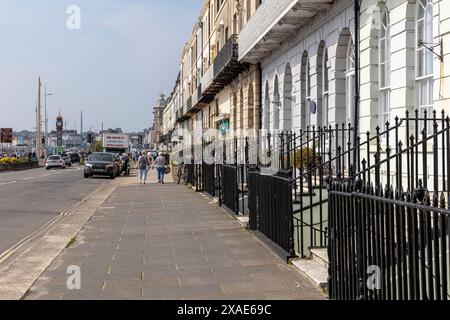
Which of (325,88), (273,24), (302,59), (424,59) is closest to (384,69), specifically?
(424,59)

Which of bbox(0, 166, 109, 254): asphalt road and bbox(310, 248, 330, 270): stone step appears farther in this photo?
bbox(0, 166, 109, 254): asphalt road

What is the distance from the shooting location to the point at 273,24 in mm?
19344

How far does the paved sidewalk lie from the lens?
648 cm

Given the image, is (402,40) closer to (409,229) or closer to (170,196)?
(409,229)

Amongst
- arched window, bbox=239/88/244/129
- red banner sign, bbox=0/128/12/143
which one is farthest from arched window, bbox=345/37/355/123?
red banner sign, bbox=0/128/12/143

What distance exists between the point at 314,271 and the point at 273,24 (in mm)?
13564

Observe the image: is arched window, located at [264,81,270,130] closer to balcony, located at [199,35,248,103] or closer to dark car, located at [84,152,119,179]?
balcony, located at [199,35,248,103]

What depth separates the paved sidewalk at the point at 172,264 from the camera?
6.48 m

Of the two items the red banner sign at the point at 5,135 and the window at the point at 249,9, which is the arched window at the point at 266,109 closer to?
the window at the point at 249,9

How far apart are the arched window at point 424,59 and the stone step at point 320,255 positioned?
4.70 metres

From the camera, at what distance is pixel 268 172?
9703 mm

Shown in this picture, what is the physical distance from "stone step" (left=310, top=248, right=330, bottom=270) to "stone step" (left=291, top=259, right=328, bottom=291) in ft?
0.14
